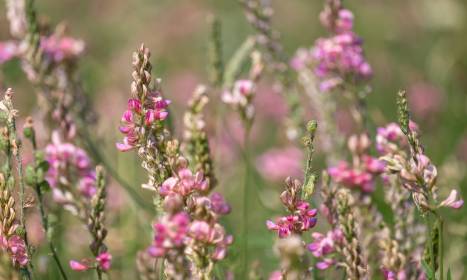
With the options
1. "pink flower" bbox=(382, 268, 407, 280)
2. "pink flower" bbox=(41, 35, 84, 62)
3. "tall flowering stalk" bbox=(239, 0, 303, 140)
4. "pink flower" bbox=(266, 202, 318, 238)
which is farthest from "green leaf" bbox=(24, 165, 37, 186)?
"tall flowering stalk" bbox=(239, 0, 303, 140)

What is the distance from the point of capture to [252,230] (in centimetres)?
448

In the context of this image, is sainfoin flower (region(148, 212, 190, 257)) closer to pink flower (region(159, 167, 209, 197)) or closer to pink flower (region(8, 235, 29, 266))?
pink flower (region(159, 167, 209, 197))

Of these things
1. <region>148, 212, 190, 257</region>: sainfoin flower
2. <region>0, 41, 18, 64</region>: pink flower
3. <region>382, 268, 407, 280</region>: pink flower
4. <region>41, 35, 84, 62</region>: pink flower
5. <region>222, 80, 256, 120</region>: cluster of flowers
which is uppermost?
<region>41, 35, 84, 62</region>: pink flower

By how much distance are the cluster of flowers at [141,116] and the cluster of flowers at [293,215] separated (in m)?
0.38

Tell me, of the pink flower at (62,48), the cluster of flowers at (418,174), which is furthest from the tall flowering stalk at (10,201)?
the pink flower at (62,48)

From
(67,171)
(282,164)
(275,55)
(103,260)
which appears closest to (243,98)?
(275,55)

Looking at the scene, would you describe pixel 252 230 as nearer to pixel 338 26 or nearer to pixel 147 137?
pixel 338 26

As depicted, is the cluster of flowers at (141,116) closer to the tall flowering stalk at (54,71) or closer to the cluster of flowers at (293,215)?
the cluster of flowers at (293,215)

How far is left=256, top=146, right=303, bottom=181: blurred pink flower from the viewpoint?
5.32 m

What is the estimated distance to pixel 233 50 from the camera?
9.03 meters

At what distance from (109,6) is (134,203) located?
8003 mm

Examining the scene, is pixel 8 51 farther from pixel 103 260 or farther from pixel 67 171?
pixel 103 260

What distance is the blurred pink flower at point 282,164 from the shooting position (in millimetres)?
5320

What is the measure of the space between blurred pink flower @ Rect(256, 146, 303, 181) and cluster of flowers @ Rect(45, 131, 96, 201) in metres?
2.49
